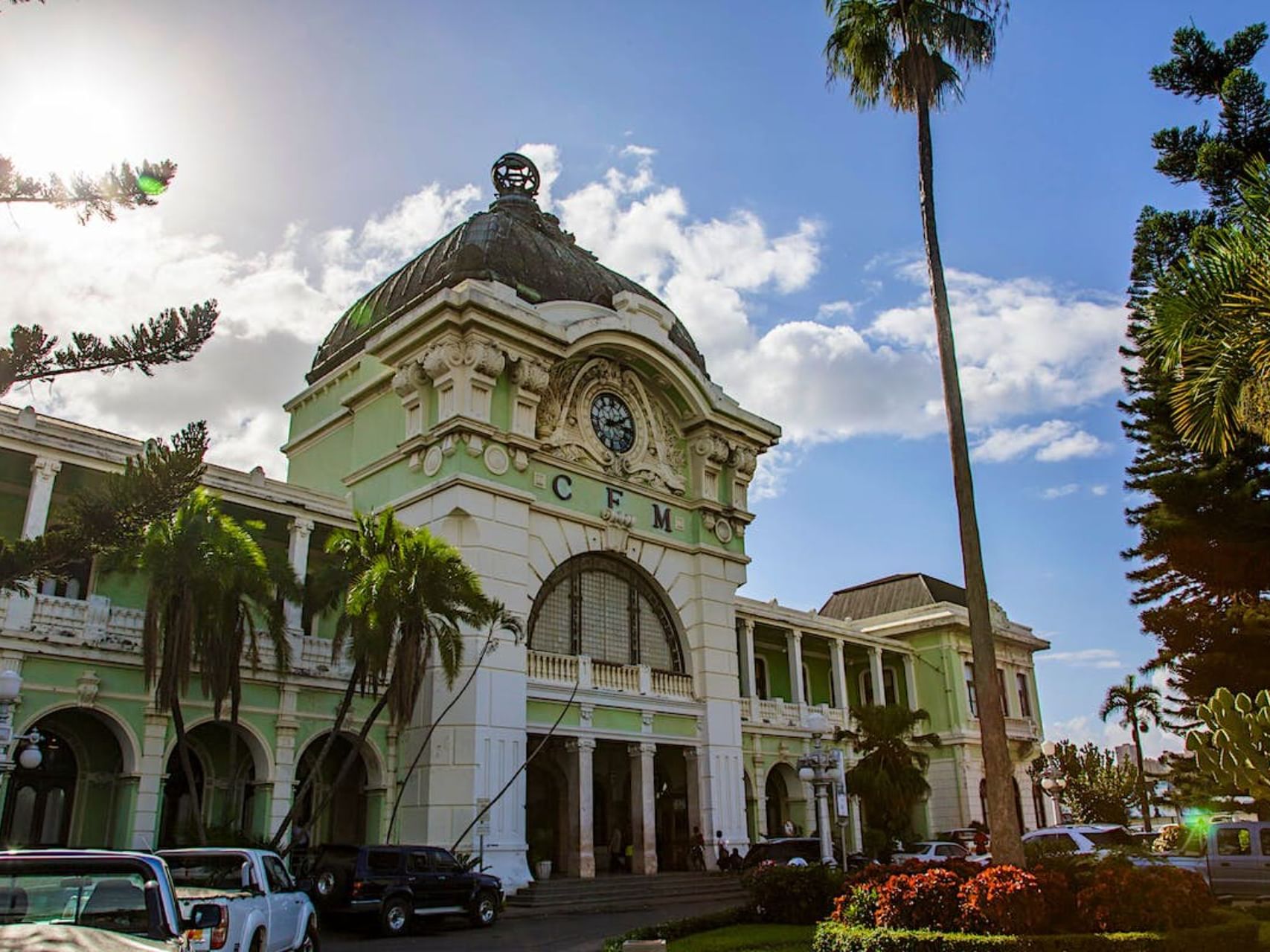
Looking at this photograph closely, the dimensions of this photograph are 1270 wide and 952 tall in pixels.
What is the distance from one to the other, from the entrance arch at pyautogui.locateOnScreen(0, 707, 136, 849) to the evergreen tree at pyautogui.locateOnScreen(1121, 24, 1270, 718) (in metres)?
24.3

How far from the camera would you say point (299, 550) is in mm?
24719

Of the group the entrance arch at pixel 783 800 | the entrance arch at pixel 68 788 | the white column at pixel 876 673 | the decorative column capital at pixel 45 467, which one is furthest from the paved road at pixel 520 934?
the white column at pixel 876 673

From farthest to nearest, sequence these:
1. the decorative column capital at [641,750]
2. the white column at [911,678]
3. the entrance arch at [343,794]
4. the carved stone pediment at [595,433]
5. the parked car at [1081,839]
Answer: the white column at [911,678]
the carved stone pediment at [595,433]
the decorative column capital at [641,750]
the entrance arch at [343,794]
the parked car at [1081,839]

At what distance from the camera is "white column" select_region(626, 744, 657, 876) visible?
88.1 feet

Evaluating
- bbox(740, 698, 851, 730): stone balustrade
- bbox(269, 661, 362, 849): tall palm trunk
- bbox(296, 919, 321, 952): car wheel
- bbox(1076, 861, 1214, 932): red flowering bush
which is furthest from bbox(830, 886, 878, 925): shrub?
bbox(740, 698, 851, 730): stone balustrade

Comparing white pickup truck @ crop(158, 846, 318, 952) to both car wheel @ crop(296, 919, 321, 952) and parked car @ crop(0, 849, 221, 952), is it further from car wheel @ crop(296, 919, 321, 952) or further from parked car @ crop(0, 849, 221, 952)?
parked car @ crop(0, 849, 221, 952)

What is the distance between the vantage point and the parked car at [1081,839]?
2238cm

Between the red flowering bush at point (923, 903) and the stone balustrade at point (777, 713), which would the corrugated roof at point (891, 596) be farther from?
the red flowering bush at point (923, 903)

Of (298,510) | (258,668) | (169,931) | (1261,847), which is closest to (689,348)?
(298,510)

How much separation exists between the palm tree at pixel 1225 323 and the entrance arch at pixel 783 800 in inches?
935

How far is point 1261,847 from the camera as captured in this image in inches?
754

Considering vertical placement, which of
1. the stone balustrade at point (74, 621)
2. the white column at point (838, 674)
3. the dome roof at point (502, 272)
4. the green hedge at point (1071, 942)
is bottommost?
the green hedge at point (1071, 942)

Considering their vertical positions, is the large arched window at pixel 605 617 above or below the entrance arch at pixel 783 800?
above

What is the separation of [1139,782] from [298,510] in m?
35.7
